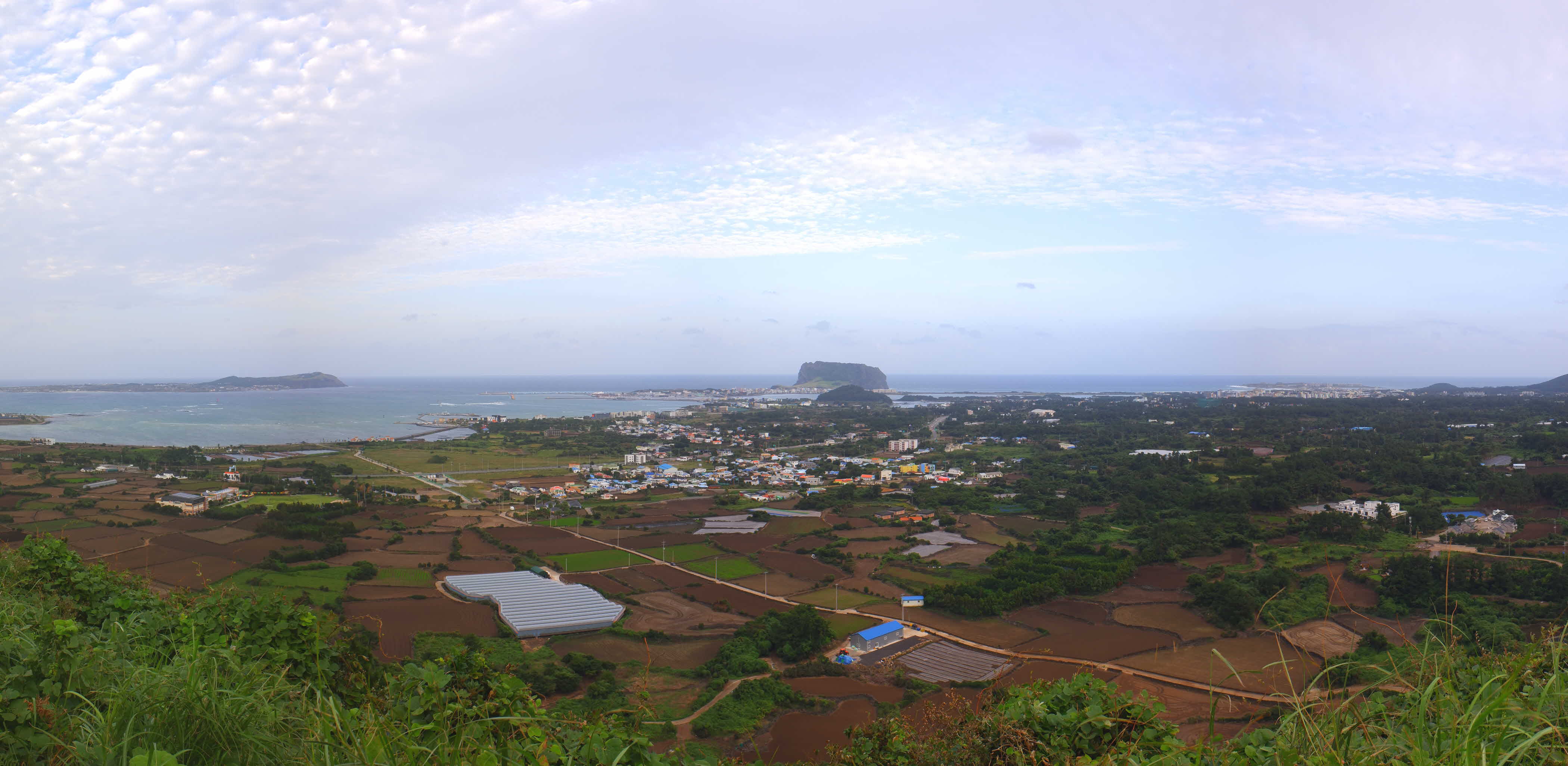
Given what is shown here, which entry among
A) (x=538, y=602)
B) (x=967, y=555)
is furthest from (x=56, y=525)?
(x=967, y=555)

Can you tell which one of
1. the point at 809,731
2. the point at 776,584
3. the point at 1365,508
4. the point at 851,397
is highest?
the point at 851,397

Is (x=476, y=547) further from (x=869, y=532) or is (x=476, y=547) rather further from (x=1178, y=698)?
(x=1178, y=698)

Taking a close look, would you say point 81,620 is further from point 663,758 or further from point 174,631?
point 663,758

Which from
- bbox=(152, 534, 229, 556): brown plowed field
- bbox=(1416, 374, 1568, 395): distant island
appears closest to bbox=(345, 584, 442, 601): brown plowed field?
bbox=(152, 534, 229, 556): brown plowed field

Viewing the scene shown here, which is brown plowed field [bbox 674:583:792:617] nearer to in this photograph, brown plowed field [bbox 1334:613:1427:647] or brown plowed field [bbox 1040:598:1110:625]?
brown plowed field [bbox 1040:598:1110:625]

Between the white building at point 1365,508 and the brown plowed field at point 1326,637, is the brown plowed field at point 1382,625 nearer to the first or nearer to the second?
the brown plowed field at point 1326,637
